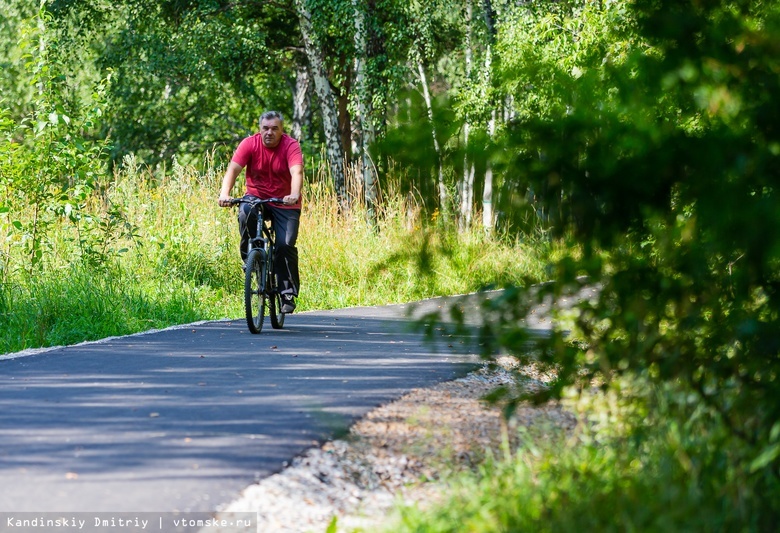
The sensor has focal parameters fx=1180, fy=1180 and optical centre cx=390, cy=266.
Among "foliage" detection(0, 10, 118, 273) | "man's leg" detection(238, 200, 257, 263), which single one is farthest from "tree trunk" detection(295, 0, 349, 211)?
"man's leg" detection(238, 200, 257, 263)

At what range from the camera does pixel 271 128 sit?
449 inches

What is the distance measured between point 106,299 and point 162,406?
5.46m

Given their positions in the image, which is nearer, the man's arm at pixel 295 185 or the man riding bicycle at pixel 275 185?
the man's arm at pixel 295 185

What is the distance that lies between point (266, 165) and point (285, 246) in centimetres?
82

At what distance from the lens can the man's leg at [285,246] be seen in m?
11.6

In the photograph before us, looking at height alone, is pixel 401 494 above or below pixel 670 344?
below

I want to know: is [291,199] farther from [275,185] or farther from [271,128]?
[271,128]

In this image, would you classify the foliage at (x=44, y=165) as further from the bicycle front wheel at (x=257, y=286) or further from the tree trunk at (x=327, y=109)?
the tree trunk at (x=327, y=109)

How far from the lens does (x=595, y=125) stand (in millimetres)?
4383

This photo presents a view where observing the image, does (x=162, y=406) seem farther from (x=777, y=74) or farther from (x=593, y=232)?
(x=777, y=74)

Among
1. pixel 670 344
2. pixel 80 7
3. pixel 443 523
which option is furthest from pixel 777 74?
pixel 80 7

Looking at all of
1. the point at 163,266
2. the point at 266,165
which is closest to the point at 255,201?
the point at 266,165

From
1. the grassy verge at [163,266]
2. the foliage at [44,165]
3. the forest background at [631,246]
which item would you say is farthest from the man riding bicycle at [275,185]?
the forest background at [631,246]

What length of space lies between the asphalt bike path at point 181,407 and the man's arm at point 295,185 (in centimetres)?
128
